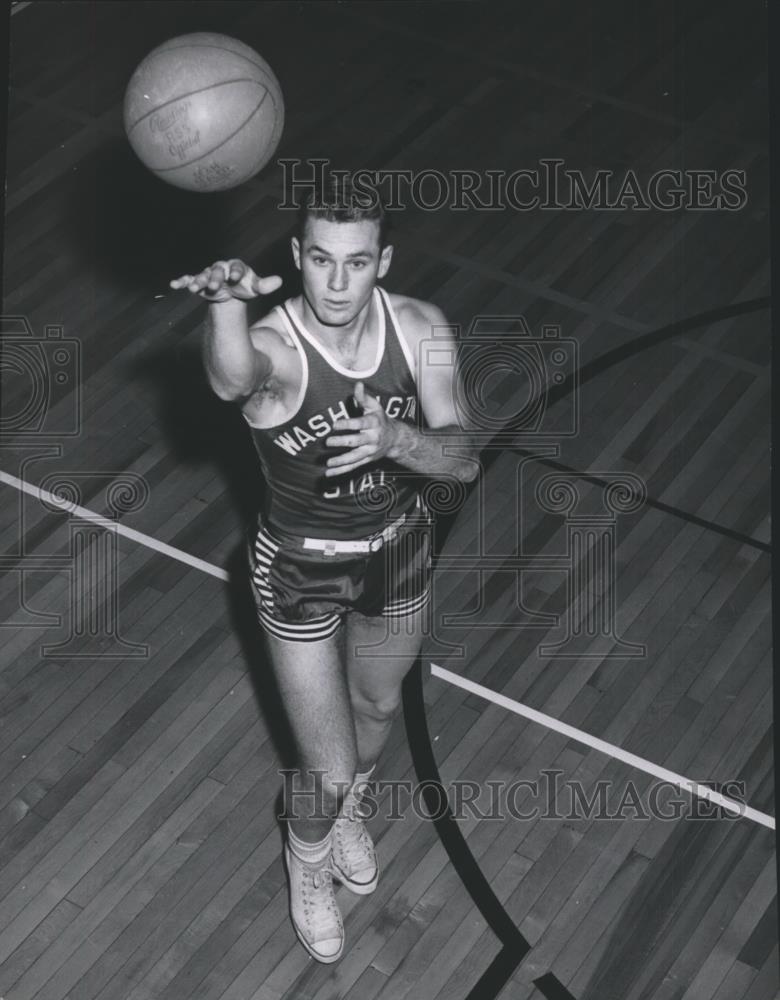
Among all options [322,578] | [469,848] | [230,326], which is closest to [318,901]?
[469,848]

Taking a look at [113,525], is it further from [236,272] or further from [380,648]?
[236,272]

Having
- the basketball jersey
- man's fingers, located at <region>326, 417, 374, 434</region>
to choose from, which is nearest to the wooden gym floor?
A: the basketball jersey

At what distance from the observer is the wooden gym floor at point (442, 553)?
5.25m

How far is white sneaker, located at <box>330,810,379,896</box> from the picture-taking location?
210 inches

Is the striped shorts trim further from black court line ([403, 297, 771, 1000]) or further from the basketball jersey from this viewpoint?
black court line ([403, 297, 771, 1000])

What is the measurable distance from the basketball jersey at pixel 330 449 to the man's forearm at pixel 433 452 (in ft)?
0.63

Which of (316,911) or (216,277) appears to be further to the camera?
(316,911)

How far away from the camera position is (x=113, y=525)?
265 inches

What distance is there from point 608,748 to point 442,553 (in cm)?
125
